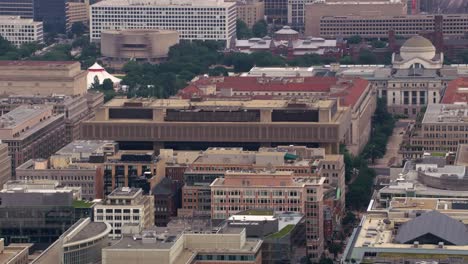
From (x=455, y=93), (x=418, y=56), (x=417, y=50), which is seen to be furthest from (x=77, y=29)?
(x=455, y=93)

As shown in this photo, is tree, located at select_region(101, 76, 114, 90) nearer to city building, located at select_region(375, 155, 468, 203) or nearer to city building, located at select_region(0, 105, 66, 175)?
city building, located at select_region(0, 105, 66, 175)

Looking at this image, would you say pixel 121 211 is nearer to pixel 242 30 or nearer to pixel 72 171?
pixel 72 171

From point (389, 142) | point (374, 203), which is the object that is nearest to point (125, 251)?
point (374, 203)

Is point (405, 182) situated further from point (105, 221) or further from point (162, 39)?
point (162, 39)

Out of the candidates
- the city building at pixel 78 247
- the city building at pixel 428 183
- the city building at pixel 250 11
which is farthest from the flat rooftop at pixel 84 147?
the city building at pixel 250 11

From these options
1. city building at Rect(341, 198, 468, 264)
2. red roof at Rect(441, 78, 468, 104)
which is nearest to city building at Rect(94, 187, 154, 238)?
city building at Rect(341, 198, 468, 264)

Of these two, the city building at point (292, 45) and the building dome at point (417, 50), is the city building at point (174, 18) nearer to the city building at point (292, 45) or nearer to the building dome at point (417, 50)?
the city building at point (292, 45)
